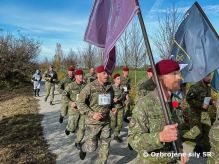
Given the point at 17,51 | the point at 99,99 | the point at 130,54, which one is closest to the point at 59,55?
the point at 17,51

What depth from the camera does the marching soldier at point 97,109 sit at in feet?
21.3

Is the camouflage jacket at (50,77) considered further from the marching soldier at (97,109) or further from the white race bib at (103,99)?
the white race bib at (103,99)

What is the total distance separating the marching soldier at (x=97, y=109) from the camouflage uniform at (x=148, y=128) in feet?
9.19

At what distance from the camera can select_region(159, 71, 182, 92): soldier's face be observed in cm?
352

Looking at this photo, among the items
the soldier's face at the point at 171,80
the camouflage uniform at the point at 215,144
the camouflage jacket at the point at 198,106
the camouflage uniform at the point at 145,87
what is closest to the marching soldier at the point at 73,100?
the camouflage uniform at the point at 145,87

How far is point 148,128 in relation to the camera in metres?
3.49

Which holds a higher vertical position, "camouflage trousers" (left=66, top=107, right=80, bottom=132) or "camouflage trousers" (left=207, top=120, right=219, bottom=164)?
"camouflage trousers" (left=207, top=120, right=219, bottom=164)

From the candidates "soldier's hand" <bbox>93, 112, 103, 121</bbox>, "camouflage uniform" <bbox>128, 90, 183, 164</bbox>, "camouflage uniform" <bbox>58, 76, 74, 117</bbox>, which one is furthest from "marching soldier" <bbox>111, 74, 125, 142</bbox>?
"camouflage uniform" <bbox>128, 90, 183, 164</bbox>

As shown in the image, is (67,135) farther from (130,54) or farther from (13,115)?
(130,54)

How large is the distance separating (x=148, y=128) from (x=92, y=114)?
3076mm

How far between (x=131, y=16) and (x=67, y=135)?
274 inches

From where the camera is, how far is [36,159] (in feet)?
24.2

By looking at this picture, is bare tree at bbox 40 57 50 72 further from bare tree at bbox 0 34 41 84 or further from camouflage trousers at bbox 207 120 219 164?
camouflage trousers at bbox 207 120 219 164

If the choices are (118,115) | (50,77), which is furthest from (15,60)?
(118,115)
